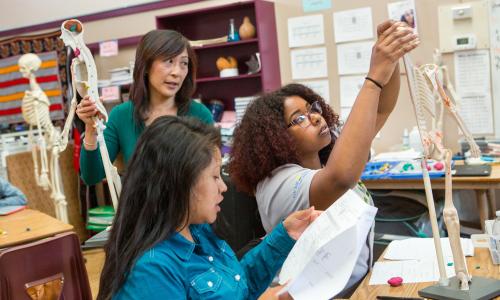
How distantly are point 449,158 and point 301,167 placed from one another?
1.68 ft

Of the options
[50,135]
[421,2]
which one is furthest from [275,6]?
[50,135]

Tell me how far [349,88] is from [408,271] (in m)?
2.58

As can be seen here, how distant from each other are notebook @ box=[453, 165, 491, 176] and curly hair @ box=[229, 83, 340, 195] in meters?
1.40

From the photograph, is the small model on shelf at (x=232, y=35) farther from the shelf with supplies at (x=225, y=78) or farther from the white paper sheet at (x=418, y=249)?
the white paper sheet at (x=418, y=249)

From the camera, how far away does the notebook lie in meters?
2.92

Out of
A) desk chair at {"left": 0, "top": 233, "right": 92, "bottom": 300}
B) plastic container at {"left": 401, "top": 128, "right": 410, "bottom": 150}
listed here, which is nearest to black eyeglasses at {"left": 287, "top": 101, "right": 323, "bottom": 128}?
desk chair at {"left": 0, "top": 233, "right": 92, "bottom": 300}

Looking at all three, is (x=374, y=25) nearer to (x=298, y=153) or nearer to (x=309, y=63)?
(x=309, y=63)

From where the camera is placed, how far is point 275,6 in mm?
4191

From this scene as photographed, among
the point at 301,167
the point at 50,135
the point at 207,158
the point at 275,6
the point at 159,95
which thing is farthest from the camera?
the point at 50,135

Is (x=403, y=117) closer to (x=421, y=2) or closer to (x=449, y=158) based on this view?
(x=421, y=2)

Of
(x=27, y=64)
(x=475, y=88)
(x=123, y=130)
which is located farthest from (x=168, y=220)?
(x=27, y=64)

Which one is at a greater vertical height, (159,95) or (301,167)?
(159,95)

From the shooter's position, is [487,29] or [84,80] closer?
[84,80]

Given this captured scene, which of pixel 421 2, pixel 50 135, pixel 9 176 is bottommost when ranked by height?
pixel 9 176
